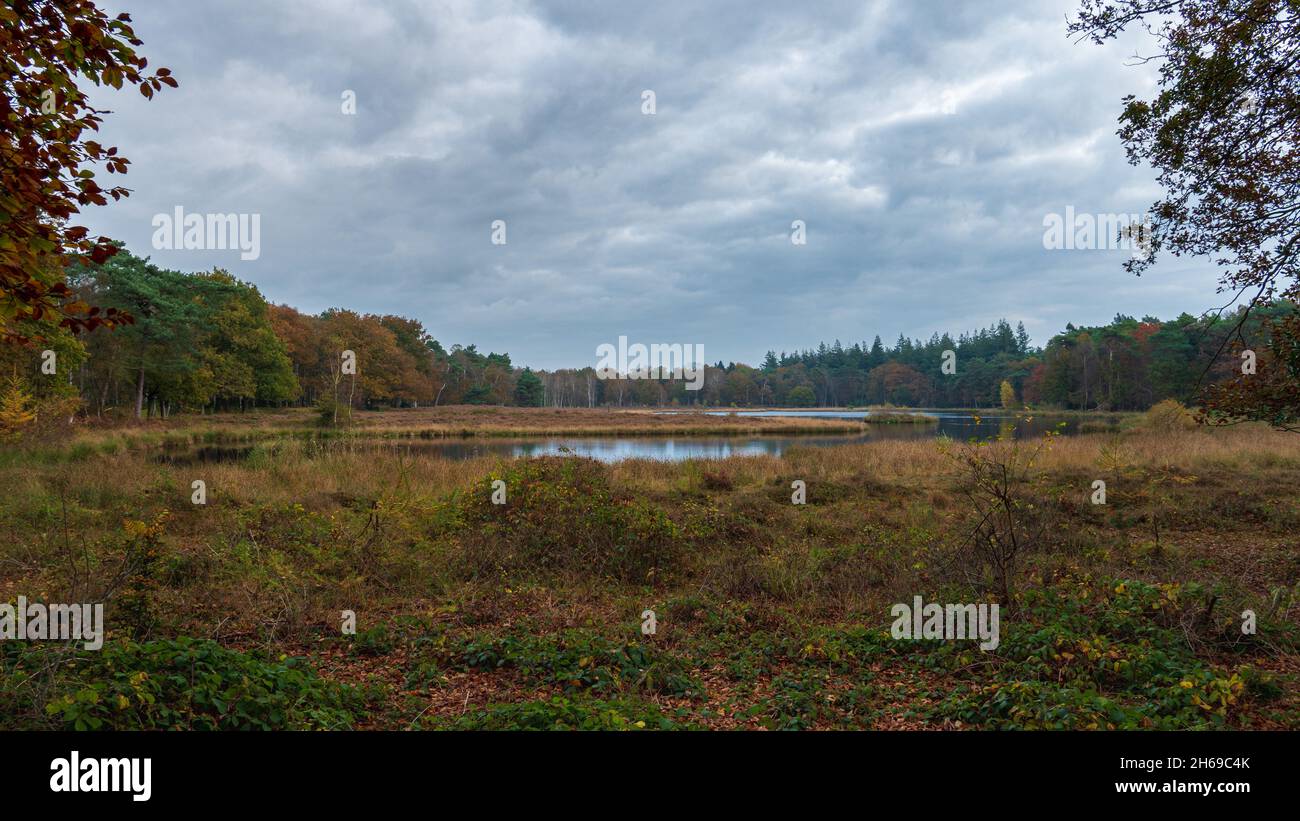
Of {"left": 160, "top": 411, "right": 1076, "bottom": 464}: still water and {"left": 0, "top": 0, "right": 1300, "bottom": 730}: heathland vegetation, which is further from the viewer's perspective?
{"left": 160, "top": 411, "right": 1076, "bottom": 464}: still water

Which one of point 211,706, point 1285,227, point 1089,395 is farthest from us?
point 1089,395

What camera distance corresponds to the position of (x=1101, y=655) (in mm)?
4883

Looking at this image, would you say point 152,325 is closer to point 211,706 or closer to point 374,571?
point 374,571

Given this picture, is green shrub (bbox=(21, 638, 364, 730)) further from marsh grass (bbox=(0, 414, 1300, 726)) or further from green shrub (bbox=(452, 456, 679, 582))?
green shrub (bbox=(452, 456, 679, 582))

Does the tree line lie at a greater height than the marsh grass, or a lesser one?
greater

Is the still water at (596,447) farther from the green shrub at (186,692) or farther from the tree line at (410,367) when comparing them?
the green shrub at (186,692)

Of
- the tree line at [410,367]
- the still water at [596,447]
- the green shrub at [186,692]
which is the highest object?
the tree line at [410,367]

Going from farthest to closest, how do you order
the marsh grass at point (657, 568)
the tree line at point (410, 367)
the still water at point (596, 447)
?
the tree line at point (410, 367), the still water at point (596, 447), the marsh grass at point (657, 568)

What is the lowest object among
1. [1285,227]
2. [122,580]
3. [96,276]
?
[122,580]

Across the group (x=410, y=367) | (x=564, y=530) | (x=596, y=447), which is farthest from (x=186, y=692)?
(x=410, y=367)

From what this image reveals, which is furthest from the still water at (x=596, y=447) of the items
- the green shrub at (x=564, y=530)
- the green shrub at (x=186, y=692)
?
the green shrub at (x=186, y=692)

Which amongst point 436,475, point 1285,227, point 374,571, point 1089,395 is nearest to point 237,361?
point 436,475

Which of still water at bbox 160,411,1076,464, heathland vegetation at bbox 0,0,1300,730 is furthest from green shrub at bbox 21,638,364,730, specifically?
still water at bbox 160,411,1076,464
